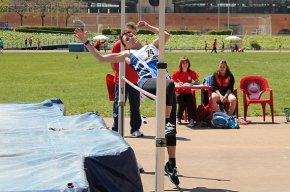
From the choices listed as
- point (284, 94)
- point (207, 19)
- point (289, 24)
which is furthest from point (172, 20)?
point (284, 94)

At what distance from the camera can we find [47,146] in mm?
6582

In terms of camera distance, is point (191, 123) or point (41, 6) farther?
point (41, 6)

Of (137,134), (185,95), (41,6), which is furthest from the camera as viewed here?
(41,6)

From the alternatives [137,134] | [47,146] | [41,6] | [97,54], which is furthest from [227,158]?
[41,6]

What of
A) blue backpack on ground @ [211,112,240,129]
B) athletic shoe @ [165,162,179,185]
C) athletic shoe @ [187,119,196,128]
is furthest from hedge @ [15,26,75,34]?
athletic shoe @ [165,162,179,185]

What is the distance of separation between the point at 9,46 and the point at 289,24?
5793 cm

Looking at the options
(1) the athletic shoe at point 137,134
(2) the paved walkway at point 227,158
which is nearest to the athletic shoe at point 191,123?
(2) the paved walkway at point 227,158

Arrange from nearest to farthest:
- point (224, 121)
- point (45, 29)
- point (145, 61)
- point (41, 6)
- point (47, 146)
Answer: point (47, 146) < point (145, 61) < point (224, 121) < point (45, 29) < point (41, 6)

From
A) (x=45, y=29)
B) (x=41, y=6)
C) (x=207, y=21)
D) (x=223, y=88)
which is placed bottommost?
(x=223, y=88)

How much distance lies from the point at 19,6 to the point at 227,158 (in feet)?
338

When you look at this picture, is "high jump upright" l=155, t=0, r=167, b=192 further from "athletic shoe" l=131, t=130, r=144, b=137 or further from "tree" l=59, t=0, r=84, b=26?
"tree" l=59, t=0, r=84, b=26

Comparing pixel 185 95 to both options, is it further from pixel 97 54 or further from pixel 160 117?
pixel 160 117

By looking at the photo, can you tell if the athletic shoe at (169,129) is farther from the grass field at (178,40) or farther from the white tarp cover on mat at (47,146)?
the grass field at (178,40)

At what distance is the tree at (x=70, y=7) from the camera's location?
10319cm
